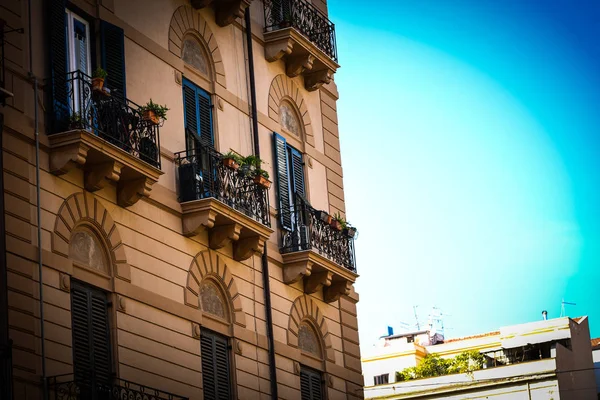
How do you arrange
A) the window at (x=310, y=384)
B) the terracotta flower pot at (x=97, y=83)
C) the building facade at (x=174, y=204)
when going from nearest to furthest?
the building facade at (x=174, y=204)
the terracotta flower pot at (x=97, y=83)
the window at (x=310, y=384)

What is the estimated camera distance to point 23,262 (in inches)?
808

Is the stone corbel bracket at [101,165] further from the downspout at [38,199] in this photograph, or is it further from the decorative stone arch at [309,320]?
the decorative stone arch at [309,320]

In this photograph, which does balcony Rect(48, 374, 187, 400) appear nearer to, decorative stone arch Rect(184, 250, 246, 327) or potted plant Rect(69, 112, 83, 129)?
decorative stone arch Rect(184, 250, 246, 327)

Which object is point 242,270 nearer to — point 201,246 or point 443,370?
point 201,246

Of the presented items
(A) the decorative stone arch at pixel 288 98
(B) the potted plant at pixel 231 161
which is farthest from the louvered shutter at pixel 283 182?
(B) the potted plant at pixel 231 161

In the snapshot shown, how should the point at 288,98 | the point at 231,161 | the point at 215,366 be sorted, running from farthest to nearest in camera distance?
1. the point at 288,98
2. the point at 231,161
3. the point at 215,366

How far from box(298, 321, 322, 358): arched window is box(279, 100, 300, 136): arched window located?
179 inches

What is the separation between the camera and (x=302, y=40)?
99.5 ft

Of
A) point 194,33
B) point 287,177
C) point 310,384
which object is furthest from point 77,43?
point 310,384

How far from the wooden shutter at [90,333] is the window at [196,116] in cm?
463

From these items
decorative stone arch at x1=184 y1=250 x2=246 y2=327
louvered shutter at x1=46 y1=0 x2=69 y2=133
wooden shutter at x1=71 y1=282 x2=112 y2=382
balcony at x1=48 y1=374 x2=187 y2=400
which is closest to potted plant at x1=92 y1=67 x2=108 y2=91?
louvered shutter at x1=46 y1=0 x2=69 y2=133

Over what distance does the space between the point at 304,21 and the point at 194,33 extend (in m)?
4.41

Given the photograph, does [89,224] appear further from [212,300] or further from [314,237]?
[314,237]

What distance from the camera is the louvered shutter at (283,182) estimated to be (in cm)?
2878
